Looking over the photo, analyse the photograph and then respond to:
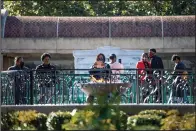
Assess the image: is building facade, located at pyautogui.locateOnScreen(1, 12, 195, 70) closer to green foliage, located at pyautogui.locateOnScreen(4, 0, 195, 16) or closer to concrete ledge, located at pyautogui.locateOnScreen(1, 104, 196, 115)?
green foliage, located at pyautogui.locateOnScreen(4, 0, 195, 16)

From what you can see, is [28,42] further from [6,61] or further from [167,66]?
[167,66]

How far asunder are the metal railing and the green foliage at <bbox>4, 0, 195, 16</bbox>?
15.2m

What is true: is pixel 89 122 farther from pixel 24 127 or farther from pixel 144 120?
pixel 144 120

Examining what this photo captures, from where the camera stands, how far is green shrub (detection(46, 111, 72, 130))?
49.9ft

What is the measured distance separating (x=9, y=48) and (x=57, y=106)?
835 cm

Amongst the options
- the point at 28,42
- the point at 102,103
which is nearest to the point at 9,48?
the point at 28,42

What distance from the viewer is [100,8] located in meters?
34.0

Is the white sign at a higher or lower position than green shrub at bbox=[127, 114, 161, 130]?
higher

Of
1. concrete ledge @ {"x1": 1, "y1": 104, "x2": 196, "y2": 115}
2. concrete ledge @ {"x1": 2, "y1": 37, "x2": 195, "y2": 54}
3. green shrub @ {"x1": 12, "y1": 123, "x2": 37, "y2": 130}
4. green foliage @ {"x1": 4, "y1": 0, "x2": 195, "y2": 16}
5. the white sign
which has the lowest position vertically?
green shrub @ {"x1": 12, "y1": 123, "x2": 37, "y2": 130}

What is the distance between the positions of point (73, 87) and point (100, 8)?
16790 mm

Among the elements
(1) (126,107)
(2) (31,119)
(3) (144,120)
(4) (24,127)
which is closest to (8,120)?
(2) (31,119)

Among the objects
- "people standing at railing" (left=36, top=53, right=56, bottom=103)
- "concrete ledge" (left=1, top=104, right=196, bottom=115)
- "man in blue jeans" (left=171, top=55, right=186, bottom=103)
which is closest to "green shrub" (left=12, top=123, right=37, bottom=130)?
"concrete ledge" (left=1, top=104, right=196, bottom=115)

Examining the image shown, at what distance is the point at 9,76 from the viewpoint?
17.4m

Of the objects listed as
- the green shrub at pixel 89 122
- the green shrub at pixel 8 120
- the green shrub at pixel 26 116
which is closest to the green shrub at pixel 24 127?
the green shrub at pixel 26 116
